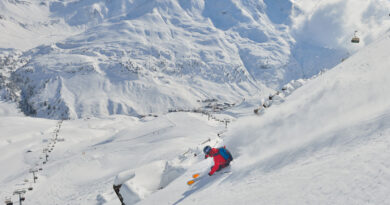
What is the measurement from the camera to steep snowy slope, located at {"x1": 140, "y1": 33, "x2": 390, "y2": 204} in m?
6.36

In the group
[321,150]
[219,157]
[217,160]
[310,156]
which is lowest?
[217,160]

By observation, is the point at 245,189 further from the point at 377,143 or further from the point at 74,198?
the point at 74,198

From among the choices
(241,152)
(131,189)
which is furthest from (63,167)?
(241,152)

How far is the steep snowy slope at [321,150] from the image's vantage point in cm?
636

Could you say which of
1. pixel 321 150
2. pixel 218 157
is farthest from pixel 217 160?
pixel 321 150

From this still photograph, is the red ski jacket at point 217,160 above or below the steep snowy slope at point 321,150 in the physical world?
below

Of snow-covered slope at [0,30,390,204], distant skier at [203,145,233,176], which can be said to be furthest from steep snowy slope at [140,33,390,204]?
distant skier at [203,145,233,176]

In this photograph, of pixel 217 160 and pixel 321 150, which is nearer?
pixel 321 150

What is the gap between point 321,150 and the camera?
9000mm

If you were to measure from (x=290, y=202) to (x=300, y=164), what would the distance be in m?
2.41

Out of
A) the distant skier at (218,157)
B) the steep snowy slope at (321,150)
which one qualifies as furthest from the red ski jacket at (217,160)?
the steep snowy slope at (321,150)

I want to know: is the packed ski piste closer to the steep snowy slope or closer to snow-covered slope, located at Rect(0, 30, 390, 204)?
snow-covered slope, located at Rect(0, 30, 390, 204)

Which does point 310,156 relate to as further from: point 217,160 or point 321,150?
point 217,160

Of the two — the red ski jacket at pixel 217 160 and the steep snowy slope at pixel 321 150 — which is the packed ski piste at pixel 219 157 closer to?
the red ski jacket at pixel 217 160
